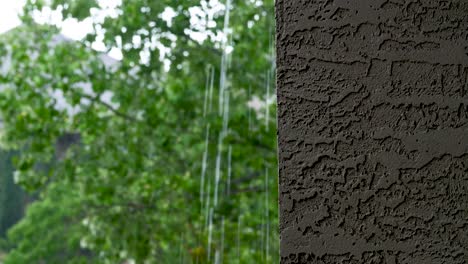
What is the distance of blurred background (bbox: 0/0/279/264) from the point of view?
3529 millimetres

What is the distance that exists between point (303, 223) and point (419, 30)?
8.3 inches

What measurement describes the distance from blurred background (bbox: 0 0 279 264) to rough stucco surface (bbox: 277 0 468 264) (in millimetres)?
2823

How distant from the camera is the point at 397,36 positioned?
1.98 ft

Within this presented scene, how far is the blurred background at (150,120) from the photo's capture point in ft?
11.6

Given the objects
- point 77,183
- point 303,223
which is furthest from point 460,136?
point 77,183

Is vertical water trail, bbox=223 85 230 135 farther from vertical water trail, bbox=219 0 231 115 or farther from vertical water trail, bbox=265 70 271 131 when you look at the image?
vertical water trail, bbox=265 70 271 131

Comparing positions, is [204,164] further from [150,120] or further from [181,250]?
[181,250]

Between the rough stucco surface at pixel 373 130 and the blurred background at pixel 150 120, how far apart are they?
282 cm

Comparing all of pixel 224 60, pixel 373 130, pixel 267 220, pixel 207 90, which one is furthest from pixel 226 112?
pixel 373 130

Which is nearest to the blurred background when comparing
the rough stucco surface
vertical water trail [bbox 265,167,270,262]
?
vertical water trail [bbox 265,167,270,262]

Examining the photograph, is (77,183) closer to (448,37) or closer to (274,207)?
(274,207)

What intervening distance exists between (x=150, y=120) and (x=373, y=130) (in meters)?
3.18

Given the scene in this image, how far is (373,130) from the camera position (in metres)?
0.58

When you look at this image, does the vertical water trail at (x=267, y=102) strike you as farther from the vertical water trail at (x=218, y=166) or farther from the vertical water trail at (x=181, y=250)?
the vertical water trail at (x=181, y=250)
